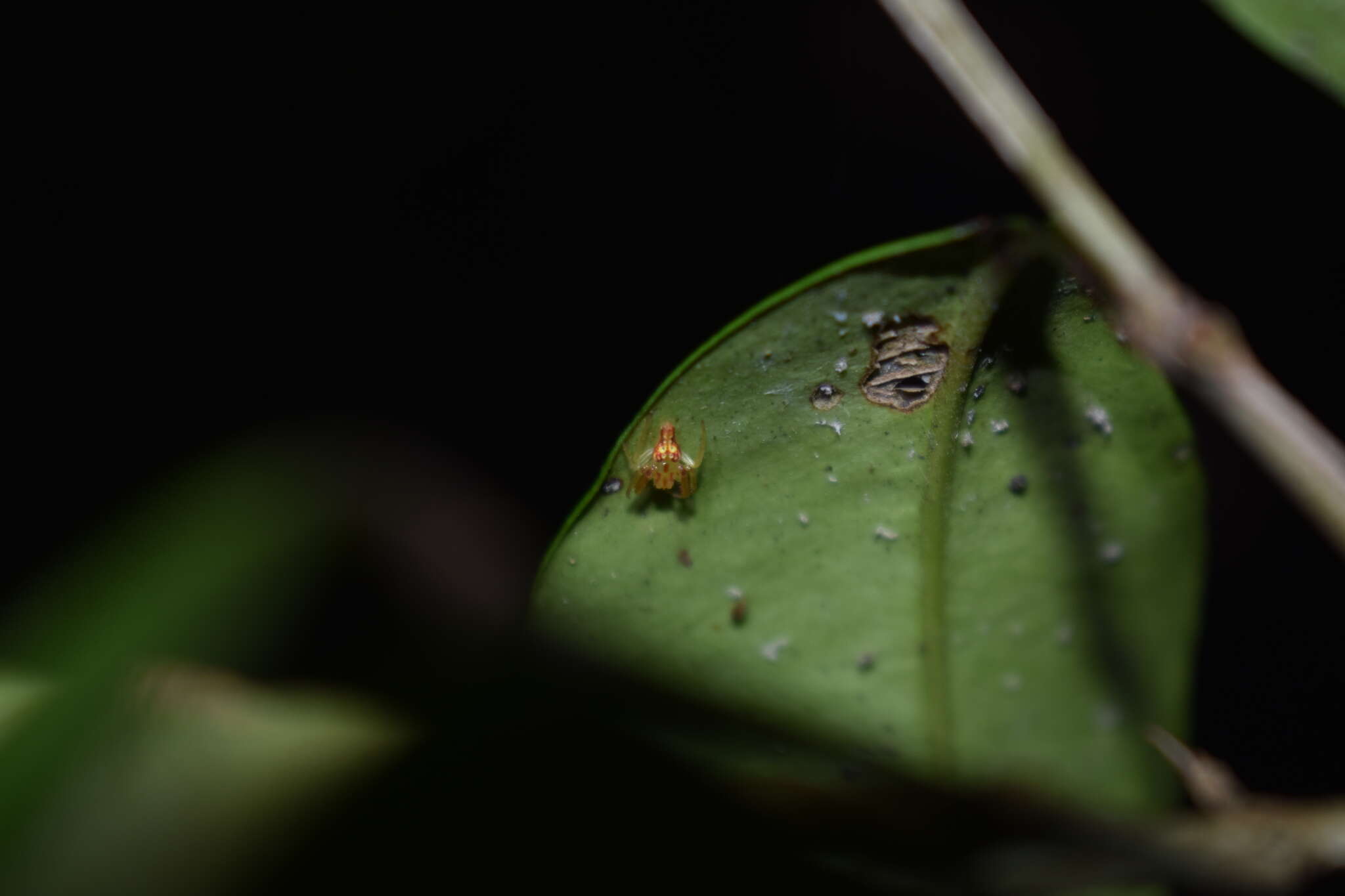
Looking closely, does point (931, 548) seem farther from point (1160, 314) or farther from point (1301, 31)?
point (1301, 31)

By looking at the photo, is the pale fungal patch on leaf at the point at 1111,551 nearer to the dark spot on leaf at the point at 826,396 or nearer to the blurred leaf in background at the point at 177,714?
the dark spot on leaf at the point at 826,396

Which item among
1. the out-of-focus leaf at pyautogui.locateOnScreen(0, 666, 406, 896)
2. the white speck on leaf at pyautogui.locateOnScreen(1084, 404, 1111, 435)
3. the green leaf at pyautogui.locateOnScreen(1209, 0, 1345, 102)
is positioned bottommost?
the out-of-focus leaf at pyautogui.locateOnScreen(0, 666, 406, 896)

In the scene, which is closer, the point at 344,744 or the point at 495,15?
the point at 344,744

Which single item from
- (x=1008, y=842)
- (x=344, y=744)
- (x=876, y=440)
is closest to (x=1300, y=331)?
(x=876, y=440)

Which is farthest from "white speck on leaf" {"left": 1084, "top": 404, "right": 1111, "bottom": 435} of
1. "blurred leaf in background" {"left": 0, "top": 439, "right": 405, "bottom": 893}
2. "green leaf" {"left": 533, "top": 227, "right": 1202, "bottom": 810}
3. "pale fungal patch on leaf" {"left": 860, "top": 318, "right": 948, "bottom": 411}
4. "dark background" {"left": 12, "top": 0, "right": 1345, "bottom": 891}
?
Result: "dark background" {"left": 12, "top": 0, "right": 1345, "bottom": 891}

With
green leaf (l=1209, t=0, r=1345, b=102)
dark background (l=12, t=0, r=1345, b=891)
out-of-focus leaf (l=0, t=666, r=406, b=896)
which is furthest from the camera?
dark background (l=12, t=0, r=1345, b=891)

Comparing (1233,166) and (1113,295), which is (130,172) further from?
(1233,166)

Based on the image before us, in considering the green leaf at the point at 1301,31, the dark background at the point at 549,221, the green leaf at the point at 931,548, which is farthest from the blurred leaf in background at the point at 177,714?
the dark background at the point at 549,221

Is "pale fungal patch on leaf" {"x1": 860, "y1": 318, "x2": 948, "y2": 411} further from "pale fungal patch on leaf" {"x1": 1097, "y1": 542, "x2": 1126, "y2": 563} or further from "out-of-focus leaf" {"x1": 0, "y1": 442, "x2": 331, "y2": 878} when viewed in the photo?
"out-of-focus leaf" {"x1": 0, "y1": 442, "x2": 331, "y2": 878}
